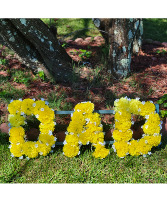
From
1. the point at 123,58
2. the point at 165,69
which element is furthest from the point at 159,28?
the point at 123,58

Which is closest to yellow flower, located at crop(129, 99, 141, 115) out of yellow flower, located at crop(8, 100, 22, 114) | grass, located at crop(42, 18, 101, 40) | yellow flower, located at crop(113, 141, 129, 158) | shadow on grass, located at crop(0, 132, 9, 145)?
yellow flower, located at crop(113, 141, 129, 158)

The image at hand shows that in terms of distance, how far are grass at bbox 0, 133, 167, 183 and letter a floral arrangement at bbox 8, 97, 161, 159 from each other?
0.09 meters

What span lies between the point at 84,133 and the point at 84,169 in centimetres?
43

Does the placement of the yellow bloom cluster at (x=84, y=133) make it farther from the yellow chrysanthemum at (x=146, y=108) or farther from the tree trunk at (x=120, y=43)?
the tree trunk at (x=120, y=43)

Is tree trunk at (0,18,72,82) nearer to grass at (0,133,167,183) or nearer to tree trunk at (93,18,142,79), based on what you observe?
tree trunk at (93,18,142,79)

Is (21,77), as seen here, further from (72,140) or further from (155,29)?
(155,29)

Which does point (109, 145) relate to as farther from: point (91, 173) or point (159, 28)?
point (159, 28)

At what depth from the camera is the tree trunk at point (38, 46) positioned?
3.55 metres

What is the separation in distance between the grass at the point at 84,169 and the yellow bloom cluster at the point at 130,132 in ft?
0.43

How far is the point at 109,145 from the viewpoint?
297 cm

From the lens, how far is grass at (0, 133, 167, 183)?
2.58m

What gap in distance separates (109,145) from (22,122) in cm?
118

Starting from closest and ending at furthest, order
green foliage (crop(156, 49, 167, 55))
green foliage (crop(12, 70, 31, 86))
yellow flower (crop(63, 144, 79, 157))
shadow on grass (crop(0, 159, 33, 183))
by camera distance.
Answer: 1. shadow on grass (crop(0, 159, 33, 183))
2. yellow flower (crop(63, 144, 79, 157))
3. green foliage (crop(12, 70, 31, 86))
4. green foliage (crop(156, 49, 167, 55))

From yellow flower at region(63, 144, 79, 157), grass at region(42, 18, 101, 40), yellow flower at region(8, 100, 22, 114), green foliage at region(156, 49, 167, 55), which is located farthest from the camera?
grass at region(42, 18, 101, 40)
